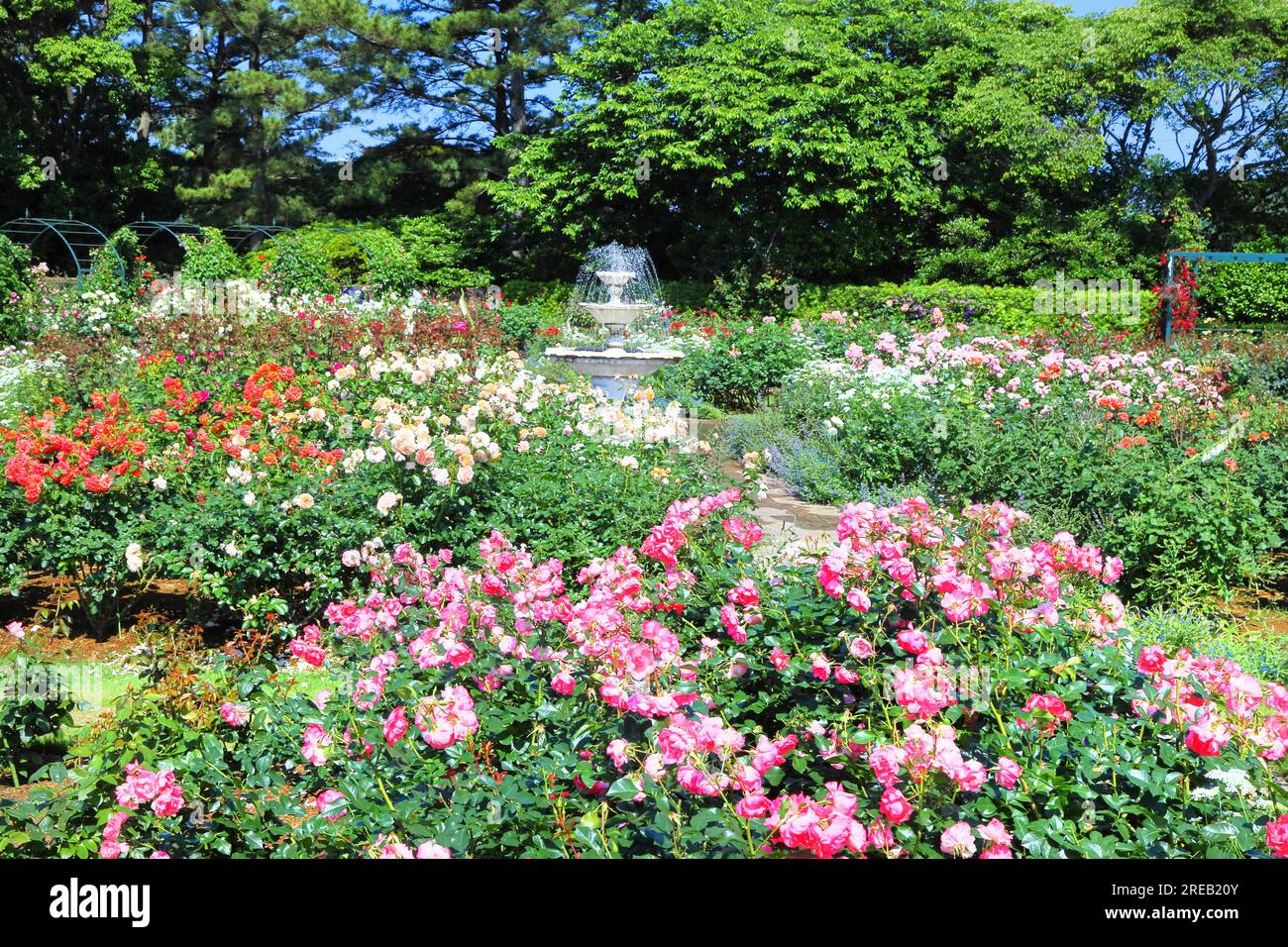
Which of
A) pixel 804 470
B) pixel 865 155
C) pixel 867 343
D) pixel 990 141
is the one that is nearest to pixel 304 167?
pixel 865 155

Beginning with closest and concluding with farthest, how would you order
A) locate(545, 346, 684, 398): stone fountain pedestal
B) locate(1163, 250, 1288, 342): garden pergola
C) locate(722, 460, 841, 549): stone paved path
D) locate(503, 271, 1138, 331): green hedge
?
1. locate(722, 460, 841, 549): stone paved path
2. locate(545, 346, 684, 398): stone fountain pedestal
3. locate(1163, 250, 1288, 342): garden pergola
4. locate(503, 271, 1138, 331): green hedge

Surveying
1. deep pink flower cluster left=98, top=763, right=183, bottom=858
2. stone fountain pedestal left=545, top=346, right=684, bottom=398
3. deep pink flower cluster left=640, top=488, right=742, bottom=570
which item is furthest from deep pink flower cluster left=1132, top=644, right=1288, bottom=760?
stone fountain pedestal left=545, top=346, right=684, bottom=398

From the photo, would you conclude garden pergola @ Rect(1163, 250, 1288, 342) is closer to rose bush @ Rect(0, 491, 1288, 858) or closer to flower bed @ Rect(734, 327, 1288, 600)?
flower bed @ Rect(734, 327, 1288, 600)

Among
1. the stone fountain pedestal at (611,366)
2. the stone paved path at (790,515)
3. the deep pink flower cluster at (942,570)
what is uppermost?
the stone fountain pedestal at (611,366)

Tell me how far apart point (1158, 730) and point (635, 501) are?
7.59 feet

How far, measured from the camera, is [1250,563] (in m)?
4.14

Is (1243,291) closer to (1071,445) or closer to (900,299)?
(900,299)

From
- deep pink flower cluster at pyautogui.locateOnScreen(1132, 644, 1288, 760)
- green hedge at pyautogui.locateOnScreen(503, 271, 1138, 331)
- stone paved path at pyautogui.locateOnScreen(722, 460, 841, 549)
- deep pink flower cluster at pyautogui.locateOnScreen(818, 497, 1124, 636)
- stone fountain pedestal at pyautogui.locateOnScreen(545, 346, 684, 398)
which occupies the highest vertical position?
green hedge at pyautogui.locateOnScreen(503, 271, 1138, 331)

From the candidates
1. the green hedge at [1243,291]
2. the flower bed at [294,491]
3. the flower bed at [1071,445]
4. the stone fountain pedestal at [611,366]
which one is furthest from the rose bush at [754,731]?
the green hedge at [1243,291]

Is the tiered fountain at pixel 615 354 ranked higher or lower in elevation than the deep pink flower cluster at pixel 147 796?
higher

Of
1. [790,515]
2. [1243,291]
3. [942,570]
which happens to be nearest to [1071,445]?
[790,515]

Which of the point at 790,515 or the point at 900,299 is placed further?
the point at 900,299

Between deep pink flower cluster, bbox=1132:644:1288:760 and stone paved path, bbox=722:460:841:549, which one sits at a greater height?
deep pink flower cluster, bbox=1132:644:1288:760

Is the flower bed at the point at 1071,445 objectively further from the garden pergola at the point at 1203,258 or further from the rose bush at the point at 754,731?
the garden pergola at the point at 1203,258
